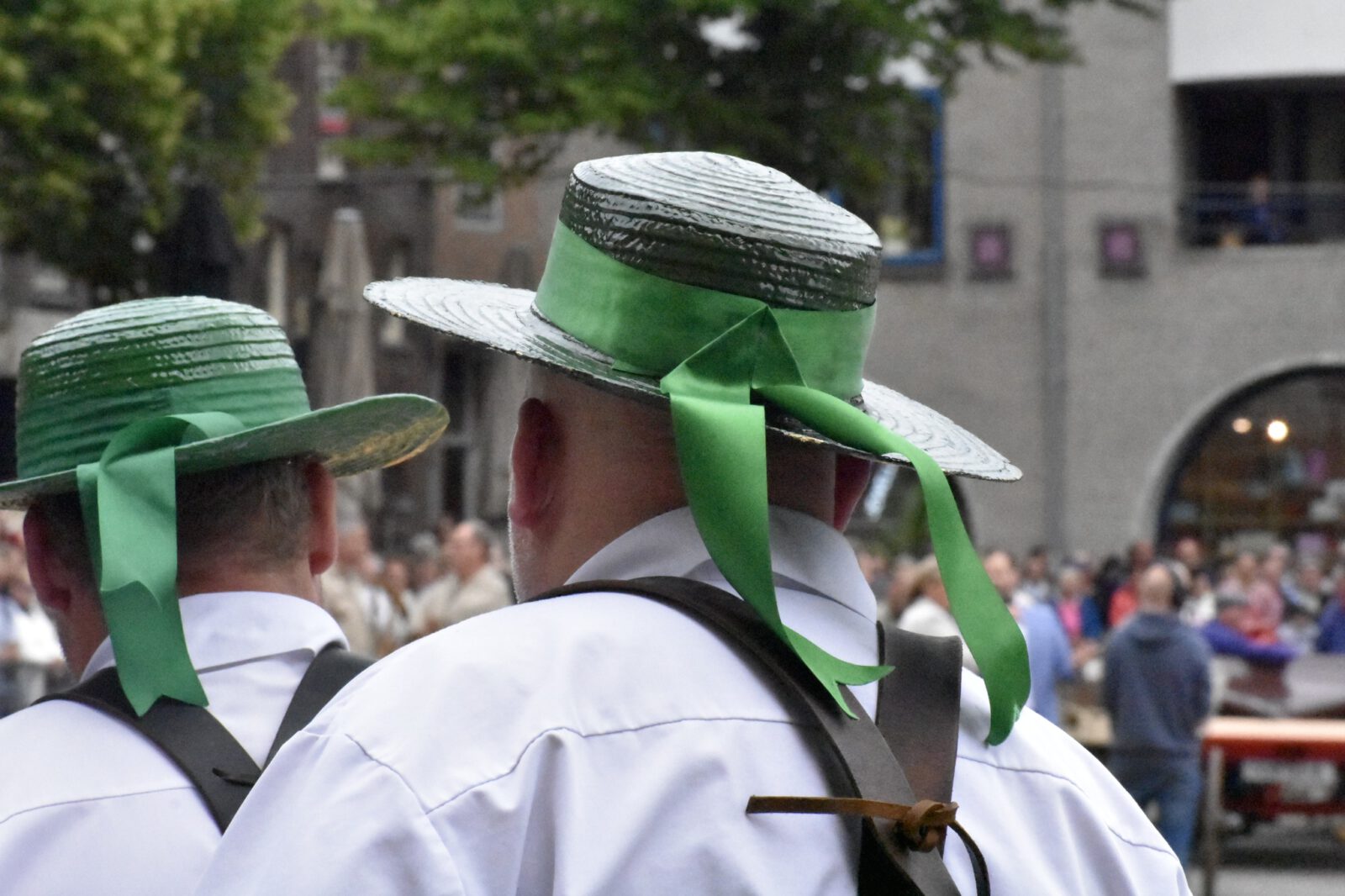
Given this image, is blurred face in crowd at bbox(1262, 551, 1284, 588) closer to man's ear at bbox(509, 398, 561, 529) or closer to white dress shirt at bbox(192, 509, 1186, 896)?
man's ear at bbox(509, 398, 561, 529)

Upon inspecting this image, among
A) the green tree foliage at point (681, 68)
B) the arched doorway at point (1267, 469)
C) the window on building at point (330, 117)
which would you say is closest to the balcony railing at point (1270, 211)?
the arched doorway at point (1267, 469)

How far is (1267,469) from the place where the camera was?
24.2 m

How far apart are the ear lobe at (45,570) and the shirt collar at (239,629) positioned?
0.40ft

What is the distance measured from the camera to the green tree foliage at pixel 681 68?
1631cm

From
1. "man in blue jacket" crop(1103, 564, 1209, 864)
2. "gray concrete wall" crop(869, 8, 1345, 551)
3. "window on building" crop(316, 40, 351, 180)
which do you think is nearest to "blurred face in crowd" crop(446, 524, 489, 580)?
"man in blue jacket" crop(1103, 564, 1209, 864)

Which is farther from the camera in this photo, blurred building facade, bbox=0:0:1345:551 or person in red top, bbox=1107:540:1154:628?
blurred building facade, bbox=0:0:1345:551

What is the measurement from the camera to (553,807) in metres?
1.45

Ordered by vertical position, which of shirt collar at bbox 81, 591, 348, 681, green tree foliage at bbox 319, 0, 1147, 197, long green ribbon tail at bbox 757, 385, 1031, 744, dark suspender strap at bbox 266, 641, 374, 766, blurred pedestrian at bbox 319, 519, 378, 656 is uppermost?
green tree foliage at bbox 319, 0, 1147, 197

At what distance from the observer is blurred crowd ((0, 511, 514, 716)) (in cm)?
1120

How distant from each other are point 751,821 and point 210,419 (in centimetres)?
120

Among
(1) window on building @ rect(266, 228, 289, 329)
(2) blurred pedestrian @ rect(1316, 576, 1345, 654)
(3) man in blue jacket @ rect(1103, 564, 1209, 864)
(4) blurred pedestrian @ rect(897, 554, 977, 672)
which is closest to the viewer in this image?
(4) blurred pedestrian @ rect(897, 554, 977, 672)

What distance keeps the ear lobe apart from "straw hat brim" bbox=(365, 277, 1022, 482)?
2.71 feet

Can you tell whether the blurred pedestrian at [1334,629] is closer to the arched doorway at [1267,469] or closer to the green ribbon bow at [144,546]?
the arched doorway at [1267,469]

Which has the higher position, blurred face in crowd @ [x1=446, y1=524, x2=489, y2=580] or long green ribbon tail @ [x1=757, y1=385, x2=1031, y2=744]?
long green ribbon tail @ [x1=757, y1=385, x2=1031, y2=744]
